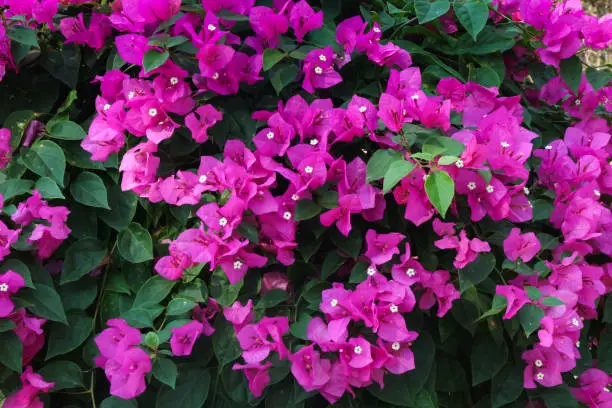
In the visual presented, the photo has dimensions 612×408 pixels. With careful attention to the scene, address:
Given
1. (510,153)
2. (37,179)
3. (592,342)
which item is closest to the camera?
(510,153)

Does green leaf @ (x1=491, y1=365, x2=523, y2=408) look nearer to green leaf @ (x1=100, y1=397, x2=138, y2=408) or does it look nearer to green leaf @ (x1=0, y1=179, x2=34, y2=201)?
green leaf @ (x1=100, y1=397, x2=138, y2=408)

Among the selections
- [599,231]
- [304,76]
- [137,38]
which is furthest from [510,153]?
[137,38]

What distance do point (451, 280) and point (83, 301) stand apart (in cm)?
71

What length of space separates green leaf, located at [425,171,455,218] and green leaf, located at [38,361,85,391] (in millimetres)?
734

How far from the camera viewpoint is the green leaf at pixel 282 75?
130cm

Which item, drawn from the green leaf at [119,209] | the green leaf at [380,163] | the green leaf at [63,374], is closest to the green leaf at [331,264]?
the green leaf at [380,163]

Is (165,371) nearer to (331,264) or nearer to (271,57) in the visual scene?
(331,264)

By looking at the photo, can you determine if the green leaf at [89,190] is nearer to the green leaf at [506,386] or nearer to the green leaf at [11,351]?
the green leaf at [11,351]

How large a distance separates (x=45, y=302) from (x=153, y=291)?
0.64ft

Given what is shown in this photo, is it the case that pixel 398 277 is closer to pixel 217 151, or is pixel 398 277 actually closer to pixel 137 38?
pixel 217 151

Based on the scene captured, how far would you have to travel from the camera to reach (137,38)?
127cm

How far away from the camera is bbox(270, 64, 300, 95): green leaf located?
130 cm

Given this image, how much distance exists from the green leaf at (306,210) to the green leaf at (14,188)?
1.70 feet

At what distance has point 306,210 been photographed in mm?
1180
